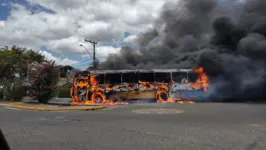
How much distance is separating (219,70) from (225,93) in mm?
1587

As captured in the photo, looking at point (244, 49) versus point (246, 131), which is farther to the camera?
point (244, 49)

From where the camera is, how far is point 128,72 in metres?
18.0

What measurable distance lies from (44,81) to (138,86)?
6.04 metres

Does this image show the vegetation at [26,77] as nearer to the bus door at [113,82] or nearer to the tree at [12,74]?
the tree at [12,74]

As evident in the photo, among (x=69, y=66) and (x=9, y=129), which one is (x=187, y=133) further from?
(x=69, y=66)

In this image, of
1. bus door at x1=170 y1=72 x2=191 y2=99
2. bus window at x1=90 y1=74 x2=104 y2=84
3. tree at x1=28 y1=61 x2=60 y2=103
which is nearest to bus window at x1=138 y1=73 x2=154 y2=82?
bus door at x1=170 y1=72 x2=191 y2=99

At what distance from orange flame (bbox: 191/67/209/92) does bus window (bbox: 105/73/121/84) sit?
4877 mm

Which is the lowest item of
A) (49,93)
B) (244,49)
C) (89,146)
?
(89,146)

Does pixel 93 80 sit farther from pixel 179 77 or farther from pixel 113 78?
pixel 179 77

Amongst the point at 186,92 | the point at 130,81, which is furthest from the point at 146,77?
the point at 186,92

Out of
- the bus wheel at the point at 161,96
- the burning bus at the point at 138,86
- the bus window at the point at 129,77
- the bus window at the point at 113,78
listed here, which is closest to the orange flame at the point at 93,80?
the burning bus at the point at 138,86

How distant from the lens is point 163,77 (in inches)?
713

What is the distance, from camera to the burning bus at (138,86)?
57.9ft

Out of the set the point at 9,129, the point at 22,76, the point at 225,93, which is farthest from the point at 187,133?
the point at 22,76
